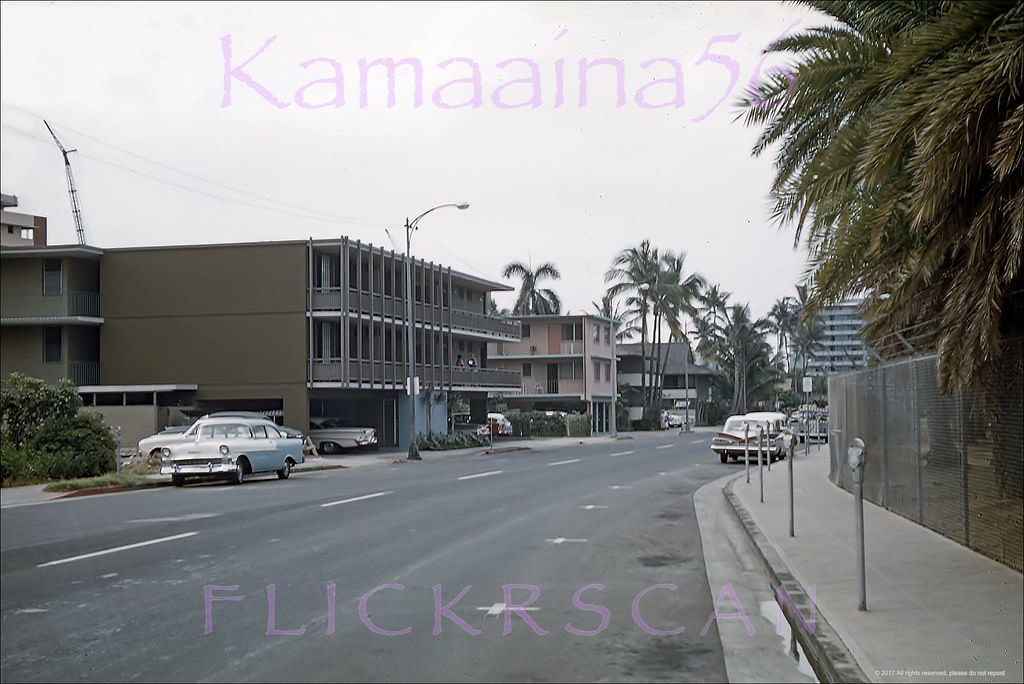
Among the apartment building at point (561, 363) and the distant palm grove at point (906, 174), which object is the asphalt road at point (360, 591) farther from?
the apartment building at point (561, 363)

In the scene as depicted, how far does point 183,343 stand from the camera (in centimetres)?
3803

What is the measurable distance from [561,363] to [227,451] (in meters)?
36.9

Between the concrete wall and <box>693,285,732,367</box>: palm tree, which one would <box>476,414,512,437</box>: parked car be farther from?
<box>693,285,732,367</box>: palm tree

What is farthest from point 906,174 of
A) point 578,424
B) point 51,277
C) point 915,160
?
point 578,424

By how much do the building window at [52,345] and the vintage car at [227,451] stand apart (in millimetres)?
6365

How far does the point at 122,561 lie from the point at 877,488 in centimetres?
1277

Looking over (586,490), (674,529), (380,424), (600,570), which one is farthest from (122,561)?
(380,424)

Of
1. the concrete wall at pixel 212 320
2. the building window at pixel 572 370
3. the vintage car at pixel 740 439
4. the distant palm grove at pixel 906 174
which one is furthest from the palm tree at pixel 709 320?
the building window at pixel 572 370

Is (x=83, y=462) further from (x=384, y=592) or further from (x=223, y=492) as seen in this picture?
(x=384, y=592)

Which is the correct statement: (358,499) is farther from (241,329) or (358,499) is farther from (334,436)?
(334,436)

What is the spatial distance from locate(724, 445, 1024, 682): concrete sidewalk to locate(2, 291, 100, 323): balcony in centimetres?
1969

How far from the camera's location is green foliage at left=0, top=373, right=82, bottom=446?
27.1m

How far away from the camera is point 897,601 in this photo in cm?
920

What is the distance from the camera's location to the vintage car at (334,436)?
44469 mm
